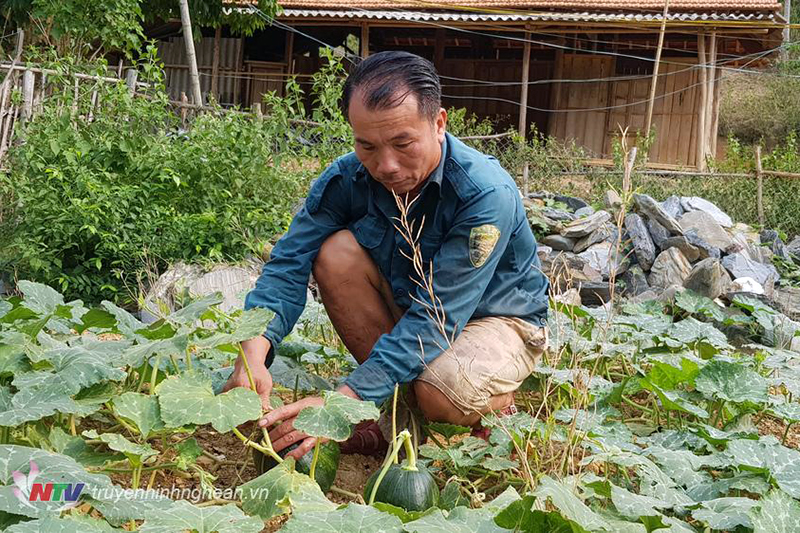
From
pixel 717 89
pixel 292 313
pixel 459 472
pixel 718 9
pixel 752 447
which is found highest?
pixel 718 9

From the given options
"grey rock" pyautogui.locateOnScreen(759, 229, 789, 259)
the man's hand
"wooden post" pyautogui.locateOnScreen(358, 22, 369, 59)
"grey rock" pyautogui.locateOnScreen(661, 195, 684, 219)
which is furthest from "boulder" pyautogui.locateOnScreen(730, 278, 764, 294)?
"wooden post" pyautogui.locateOnScreen(358, 22, 369, 59)

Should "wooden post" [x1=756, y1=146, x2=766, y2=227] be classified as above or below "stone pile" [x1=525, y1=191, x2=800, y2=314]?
above

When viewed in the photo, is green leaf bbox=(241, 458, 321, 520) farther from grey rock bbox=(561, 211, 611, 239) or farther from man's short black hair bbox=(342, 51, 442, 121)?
grey rock bbox=(561, 211, 611, 239)

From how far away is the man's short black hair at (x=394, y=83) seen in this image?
8.01 feet

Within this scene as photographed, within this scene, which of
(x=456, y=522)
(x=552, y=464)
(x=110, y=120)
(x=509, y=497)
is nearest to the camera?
(x=456, y=522)

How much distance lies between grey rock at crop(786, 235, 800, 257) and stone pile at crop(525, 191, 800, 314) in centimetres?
3

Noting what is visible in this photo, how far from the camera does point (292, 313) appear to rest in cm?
277

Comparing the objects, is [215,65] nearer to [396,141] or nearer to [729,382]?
[396,141]

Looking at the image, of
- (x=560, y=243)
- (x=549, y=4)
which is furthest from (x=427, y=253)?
(x=549, y=4)

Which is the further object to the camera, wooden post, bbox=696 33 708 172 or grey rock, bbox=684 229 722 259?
wooden post, bbox=696 33 708 172

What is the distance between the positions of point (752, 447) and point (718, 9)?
1299cm

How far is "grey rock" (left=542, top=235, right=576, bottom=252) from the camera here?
8305mm

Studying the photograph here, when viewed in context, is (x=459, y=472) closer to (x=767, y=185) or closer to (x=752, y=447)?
(x=752, y=447)

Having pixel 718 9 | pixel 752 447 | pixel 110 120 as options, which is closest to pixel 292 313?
pixel 752 447
